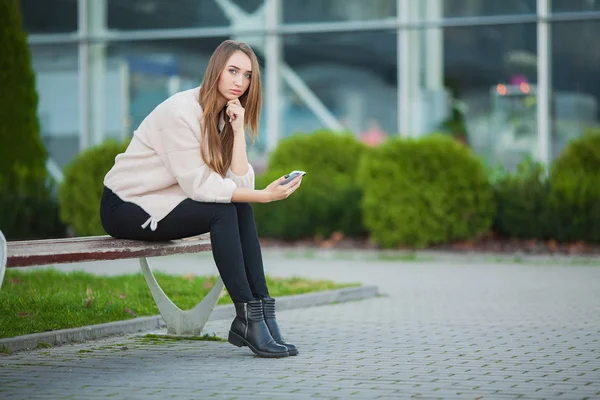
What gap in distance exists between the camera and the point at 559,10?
58.0 feet

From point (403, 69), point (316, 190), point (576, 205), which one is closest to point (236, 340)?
point (576, 205)

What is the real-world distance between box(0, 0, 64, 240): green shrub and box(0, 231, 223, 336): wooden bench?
1022cm

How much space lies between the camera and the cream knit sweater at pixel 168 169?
5883 millimetres

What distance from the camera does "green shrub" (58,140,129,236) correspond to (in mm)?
16688

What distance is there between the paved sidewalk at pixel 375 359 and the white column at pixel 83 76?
40.0ft

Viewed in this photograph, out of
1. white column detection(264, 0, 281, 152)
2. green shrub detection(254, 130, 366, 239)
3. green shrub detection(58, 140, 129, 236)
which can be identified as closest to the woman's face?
green shrub detection(254, 130, 366, 239)

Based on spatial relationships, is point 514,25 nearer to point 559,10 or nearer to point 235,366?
point 559,10

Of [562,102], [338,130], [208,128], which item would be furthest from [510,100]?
[208,128]

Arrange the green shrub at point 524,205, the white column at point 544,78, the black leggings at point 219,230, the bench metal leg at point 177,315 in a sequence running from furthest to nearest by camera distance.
Result: the white column at point 544,78
the green shrub at point 524,205
the bench metal leg at point 177,315
the black leggings at point 219,230

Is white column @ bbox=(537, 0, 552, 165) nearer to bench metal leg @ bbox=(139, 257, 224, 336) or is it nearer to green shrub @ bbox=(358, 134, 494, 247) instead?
green shrub @ bbox=(358, 134, 494, 247)

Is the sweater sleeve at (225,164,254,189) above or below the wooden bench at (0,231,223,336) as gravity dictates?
above

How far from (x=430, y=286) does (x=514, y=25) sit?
8405 millimetres

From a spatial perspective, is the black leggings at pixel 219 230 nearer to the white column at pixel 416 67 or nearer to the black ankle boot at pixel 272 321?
the black ankle boot at pixel 272 321

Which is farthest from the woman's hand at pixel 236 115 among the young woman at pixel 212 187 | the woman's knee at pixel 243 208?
the woman's knee at pixel 243 208
